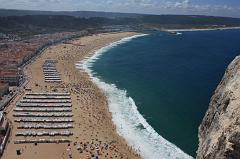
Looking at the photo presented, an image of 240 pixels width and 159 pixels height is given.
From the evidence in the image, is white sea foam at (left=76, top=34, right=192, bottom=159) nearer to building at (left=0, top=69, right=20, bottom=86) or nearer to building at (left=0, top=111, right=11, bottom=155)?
building at (left=0, top=111, right=11, bottom=155)

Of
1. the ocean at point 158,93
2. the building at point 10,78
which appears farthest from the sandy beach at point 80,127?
the building at point 10,78

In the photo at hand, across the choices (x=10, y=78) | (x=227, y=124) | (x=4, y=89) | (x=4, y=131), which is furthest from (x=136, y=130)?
(x=10, y=78)

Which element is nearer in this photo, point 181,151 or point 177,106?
point 181,151

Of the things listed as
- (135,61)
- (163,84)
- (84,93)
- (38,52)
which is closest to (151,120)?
(84,93)

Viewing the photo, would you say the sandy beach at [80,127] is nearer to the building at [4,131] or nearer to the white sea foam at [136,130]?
the building at [4,131]

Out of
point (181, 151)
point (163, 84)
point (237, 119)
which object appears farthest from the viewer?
point (163, 84)

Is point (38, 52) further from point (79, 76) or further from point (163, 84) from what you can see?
point (163, 84)

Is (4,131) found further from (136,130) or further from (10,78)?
(10,78)
